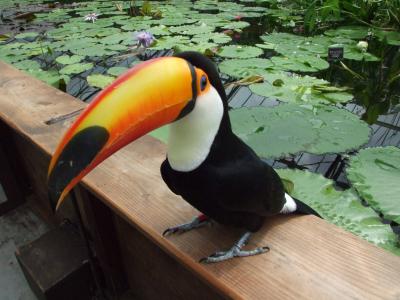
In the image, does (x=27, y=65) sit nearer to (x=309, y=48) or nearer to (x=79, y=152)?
(x=309, y=48)

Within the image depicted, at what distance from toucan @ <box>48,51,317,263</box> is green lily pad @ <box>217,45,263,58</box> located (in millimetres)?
1703

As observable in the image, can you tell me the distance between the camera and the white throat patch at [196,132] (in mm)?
567

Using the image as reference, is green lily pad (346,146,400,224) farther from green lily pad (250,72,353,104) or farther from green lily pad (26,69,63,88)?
green lily pad (26,69,63,88)

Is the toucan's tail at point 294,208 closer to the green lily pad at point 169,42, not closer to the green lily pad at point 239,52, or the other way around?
the green lily pad at point 239,52

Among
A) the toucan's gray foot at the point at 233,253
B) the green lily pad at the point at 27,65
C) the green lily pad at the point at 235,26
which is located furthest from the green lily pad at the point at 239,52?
the toucan's gray foot at the point at 233,253

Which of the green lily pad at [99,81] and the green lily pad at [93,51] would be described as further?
the green lily pad at [93,51]

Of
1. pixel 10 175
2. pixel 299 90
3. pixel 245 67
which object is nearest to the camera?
pixel 10 175

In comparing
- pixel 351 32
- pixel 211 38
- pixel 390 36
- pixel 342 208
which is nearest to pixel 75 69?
pixel 211 38

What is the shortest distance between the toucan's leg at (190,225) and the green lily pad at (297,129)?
0.64m

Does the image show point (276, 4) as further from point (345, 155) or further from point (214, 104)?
point (214, 104)

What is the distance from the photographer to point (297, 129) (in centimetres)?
147

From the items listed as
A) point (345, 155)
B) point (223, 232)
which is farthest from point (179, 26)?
point (223, 232)

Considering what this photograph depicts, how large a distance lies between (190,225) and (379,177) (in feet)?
2.47

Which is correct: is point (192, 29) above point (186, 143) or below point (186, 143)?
below
